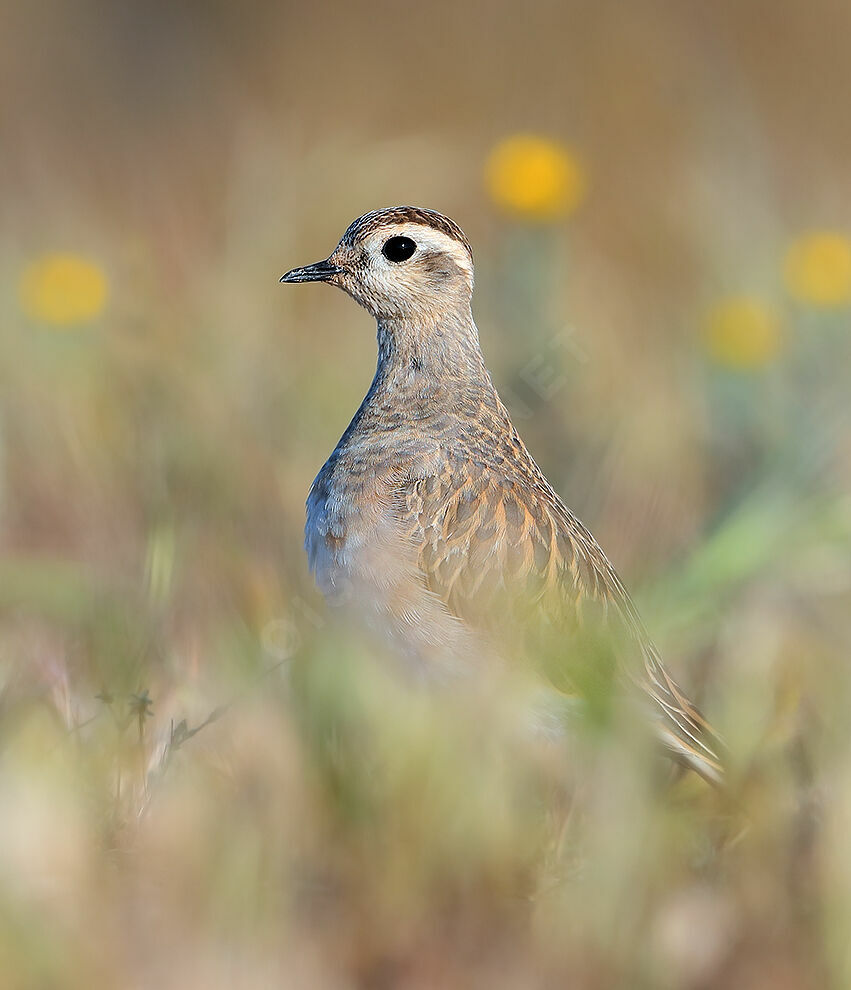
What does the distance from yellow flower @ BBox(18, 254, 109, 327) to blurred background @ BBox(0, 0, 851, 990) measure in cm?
2

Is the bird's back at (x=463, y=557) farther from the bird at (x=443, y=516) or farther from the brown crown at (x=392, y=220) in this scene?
the brown crown at (x=392, y=220)

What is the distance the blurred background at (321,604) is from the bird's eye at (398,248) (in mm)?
863

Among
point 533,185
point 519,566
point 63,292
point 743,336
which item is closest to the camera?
point 519,566

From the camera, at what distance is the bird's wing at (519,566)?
3.80m

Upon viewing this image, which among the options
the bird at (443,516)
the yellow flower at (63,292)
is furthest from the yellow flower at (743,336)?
the yellow flower at (63,292)

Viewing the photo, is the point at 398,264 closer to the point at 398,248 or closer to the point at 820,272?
the point at 398,248

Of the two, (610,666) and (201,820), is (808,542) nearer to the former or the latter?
(610,666)

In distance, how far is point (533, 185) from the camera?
233 inches

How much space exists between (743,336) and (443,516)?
2.05m

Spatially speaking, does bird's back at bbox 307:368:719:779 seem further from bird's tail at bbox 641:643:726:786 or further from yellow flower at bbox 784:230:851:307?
yellow flower at bbox 784:230:851:307

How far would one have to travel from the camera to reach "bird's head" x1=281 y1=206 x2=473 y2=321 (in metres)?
4.38

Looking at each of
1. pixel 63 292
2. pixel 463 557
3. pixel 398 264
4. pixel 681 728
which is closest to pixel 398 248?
pixel 398 264

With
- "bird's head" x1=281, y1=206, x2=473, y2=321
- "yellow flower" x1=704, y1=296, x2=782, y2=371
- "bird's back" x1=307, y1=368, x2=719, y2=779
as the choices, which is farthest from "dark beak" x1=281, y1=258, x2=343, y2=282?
"yellow flower" x1=704, y1=296, x2=782, y2=371

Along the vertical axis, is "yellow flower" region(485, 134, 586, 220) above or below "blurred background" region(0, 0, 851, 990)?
above
